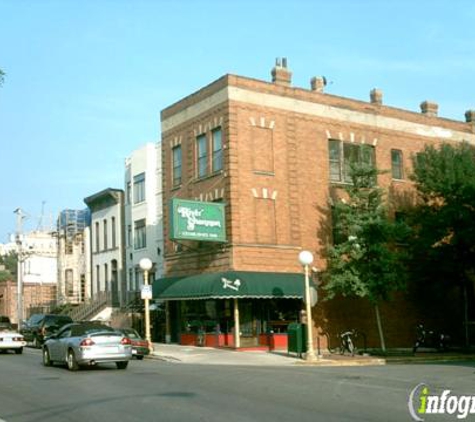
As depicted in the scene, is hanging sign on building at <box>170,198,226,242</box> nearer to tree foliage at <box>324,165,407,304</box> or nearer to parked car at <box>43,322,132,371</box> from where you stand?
tree foliage at <box>324,165,407,304</box>

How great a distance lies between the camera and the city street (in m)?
12.1

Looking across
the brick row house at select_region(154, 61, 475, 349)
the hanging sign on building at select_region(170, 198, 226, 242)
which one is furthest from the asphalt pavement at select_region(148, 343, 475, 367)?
the hanging sign on building at select_region(170, 198, 226, 242)

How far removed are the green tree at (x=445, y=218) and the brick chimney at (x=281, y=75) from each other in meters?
7.70

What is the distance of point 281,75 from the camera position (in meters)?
35.2

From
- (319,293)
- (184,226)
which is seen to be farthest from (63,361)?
(319,293)

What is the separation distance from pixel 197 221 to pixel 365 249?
24.7 feet

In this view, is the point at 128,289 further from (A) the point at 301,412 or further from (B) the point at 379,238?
A: (A) the point at 301,412

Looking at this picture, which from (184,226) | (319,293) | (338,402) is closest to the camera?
(338,402)

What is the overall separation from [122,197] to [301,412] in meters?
38.5

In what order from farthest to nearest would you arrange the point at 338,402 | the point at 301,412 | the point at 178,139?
the point at 178,139
the point at 338,402
the point at 301,412

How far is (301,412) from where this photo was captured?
40.0 feet

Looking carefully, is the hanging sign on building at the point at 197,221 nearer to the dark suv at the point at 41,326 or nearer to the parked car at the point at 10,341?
Result: the parked car at the point at 10,341
